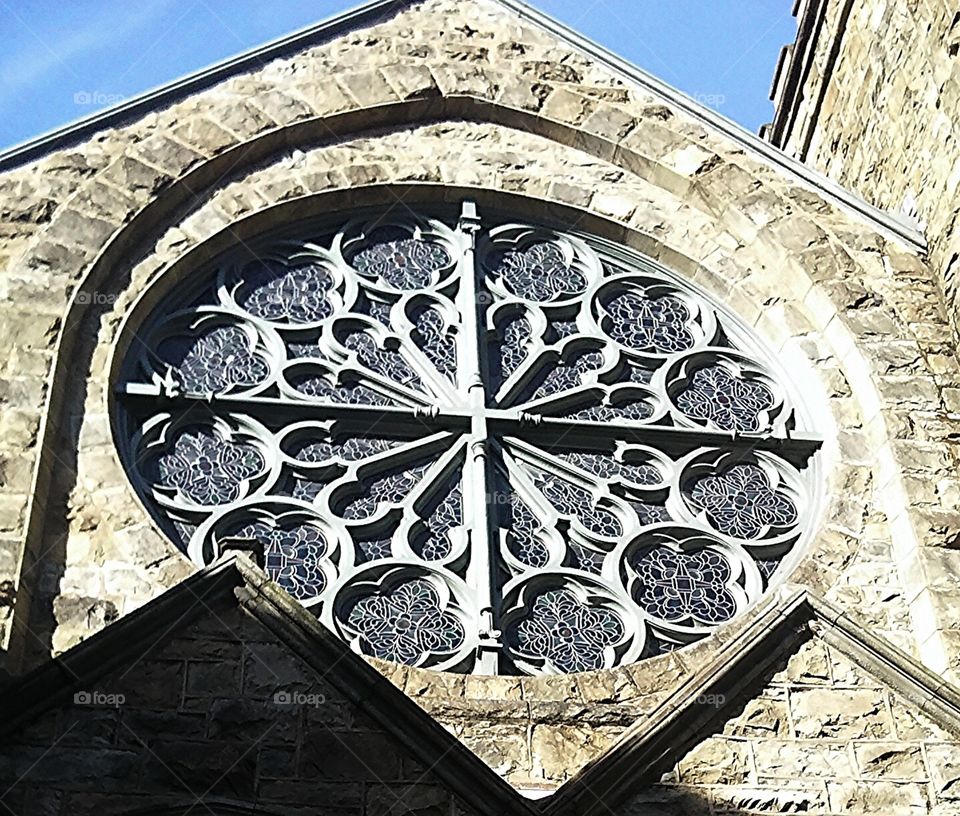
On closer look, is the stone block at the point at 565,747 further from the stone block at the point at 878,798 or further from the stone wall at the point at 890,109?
the stone wall at the point at 890,109

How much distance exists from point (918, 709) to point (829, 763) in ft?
1.61

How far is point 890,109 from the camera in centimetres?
1106

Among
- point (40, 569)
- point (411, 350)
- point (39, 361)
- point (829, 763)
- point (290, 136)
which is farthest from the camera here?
point (290, 136)

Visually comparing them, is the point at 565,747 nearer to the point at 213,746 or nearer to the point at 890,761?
the point at 890,761

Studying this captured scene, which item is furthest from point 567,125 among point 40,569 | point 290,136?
point 40,569

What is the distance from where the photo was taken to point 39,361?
8.54 meters

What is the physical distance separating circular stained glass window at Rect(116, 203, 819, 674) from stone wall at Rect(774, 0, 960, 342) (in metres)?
1.34

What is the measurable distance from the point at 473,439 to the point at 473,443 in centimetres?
3

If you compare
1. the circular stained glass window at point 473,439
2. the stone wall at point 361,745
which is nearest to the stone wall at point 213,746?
the stone wall at point 361,745

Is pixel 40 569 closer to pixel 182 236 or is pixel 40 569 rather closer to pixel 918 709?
pixel 182 236

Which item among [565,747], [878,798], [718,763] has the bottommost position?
[878,798]

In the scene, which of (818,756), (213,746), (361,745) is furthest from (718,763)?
(213,746)

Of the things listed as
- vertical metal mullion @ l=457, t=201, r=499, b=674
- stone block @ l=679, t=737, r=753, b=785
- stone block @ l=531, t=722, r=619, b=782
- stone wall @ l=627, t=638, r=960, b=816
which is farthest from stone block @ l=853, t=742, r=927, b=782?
vertical metal mullion @ l=457, t=201, r=499, b=674

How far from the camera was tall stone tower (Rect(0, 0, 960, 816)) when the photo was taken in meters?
6.70
